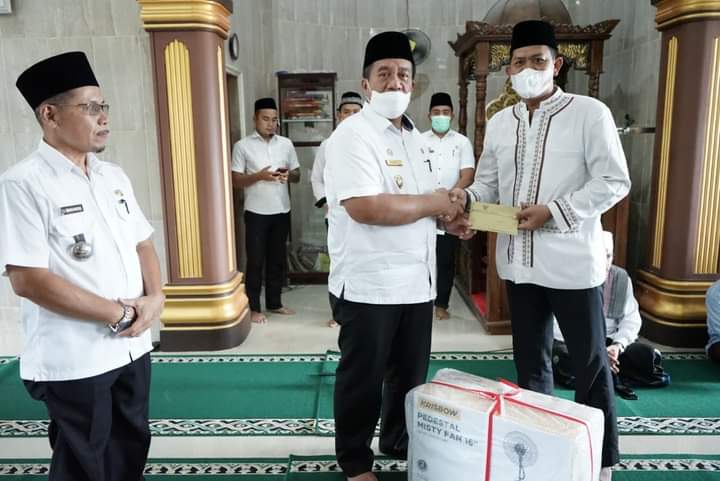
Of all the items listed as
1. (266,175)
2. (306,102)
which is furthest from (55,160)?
(306,102)

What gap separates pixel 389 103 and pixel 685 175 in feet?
8.37

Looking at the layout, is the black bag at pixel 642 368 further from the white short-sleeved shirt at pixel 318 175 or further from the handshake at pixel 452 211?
the white short-sleeved shirt at pixel 318 175

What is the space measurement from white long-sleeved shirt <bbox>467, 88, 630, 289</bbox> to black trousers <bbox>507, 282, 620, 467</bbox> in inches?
2.5

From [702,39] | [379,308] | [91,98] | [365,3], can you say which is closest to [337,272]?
[379,308]

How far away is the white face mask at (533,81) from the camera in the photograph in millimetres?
1979

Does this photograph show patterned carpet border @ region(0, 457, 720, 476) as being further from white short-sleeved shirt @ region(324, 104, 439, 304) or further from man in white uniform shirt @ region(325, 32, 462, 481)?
white short-sleeved shirt @ region(324, 104, 439, 304)

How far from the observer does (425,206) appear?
1933 mm

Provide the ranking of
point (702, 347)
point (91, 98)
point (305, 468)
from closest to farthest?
point (91, 98), point (305, 468), point (702, 347)

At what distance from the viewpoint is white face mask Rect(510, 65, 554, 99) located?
1.98 meters

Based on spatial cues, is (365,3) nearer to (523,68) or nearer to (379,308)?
(523,68)

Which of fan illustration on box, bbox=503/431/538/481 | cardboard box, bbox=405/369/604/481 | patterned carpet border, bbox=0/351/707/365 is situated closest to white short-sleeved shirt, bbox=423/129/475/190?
patterned carpet border, bbox=0/351/707/365

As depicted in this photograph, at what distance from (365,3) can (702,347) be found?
458 cm

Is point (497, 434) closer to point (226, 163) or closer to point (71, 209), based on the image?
point (71, 209)


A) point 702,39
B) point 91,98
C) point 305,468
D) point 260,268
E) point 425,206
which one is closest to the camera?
point 91,98
